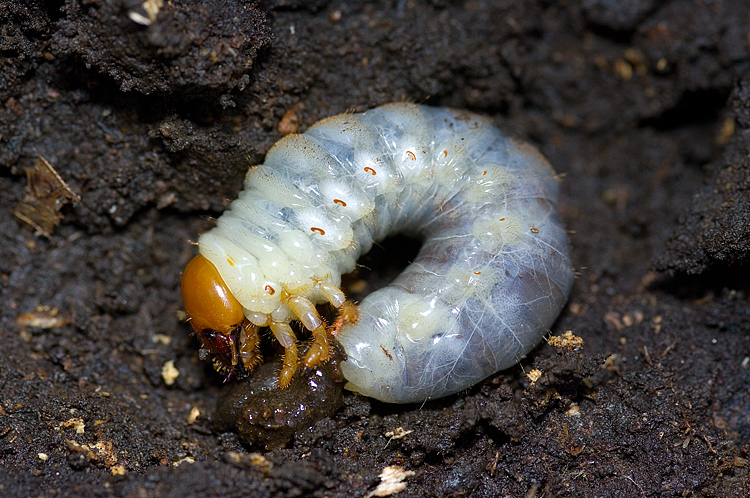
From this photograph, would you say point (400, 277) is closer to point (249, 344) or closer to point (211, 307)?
point (249, 344)

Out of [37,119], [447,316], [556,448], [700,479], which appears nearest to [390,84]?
[447,316]

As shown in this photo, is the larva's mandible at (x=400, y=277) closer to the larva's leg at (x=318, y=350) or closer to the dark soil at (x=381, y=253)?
the larva's leg at (x=318, y=350)

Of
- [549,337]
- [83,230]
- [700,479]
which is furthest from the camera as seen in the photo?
[83,230]

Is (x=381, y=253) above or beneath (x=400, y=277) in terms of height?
beneath

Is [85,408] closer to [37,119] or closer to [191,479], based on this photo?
[191,479]

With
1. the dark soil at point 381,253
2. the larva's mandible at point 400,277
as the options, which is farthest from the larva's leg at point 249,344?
the dark soil at point 381,253

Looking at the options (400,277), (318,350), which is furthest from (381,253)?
(318,350)

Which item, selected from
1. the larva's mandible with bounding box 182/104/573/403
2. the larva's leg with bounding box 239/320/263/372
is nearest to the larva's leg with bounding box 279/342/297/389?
the larva's mandible with bounding box 182/104/573/403
